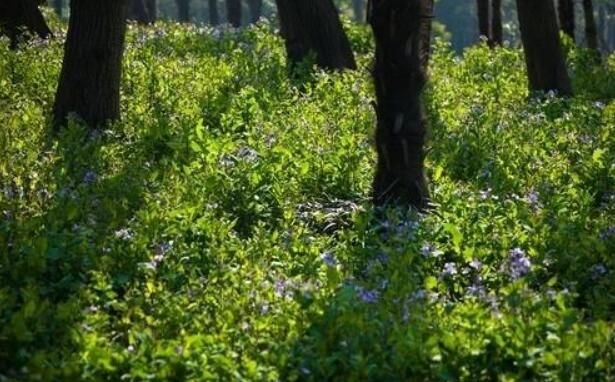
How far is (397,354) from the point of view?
16.3ft

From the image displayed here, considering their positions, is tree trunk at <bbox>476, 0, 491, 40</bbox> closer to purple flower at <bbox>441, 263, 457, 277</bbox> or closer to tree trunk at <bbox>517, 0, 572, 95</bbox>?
tree trunk at <bbox>517, 0, 572, 95</bbox>

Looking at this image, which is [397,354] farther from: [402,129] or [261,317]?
[402,129]

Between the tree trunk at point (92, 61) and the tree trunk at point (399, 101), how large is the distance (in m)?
3.59

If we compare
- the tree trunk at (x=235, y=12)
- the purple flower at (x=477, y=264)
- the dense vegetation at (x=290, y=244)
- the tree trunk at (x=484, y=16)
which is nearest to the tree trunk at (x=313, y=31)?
the dense vegetation at (x=290, y=244)

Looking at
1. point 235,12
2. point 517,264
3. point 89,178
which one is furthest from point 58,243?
point 235,12

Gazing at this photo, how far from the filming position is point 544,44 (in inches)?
514

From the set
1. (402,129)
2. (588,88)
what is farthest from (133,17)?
(402,129)

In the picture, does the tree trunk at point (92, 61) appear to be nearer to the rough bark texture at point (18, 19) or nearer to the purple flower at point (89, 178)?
the purple flower at point (89, 178)

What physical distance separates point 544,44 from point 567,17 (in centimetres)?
630

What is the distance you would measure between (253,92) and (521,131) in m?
3.28

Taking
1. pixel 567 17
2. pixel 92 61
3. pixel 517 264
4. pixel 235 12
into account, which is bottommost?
pixel 517 264

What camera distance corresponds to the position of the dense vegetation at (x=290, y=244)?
16.6 feet

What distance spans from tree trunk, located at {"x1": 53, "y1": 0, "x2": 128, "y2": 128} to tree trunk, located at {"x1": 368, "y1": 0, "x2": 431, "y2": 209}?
359cm

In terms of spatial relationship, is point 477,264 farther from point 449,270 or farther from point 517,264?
point 517,264
